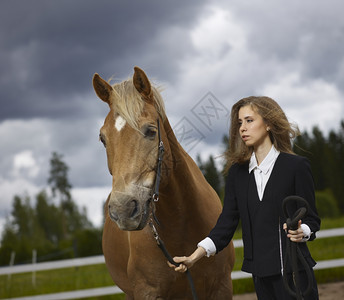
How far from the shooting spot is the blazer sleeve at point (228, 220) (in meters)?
2.39

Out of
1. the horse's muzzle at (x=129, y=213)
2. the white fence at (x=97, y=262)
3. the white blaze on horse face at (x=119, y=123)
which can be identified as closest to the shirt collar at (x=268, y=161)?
the horse's muzzle at (x=129, y=213)

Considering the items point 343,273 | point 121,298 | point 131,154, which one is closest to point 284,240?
point 131,154

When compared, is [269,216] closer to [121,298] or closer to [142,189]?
[142,189]

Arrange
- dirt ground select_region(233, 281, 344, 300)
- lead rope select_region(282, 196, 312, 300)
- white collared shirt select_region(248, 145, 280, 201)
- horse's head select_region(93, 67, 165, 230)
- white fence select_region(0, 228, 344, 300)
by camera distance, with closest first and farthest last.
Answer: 1. lead rope select_region(282, 196, 312, 300)
2. horse's head select_region(93, 67, 165, 230)
3. white collared shirt select_region(248, 145, 280, 201)
4. dirt ground select_region(233, 281, 344, 300)
5. white fence select_region(0, 228, 344, 300)

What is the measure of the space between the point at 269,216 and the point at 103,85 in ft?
4.22

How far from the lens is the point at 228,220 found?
2.44 metres

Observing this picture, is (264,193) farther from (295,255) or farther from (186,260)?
(186,260)

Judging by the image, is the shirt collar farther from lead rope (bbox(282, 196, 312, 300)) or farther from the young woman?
lead rope (bbox(282, 196, 312, 300))

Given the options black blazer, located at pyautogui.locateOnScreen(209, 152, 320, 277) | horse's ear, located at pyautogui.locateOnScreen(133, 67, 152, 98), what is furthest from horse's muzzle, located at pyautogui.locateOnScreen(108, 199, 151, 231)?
horse's ear, located at pyautogui.locateOnScreen(133, 67, 152, 98)

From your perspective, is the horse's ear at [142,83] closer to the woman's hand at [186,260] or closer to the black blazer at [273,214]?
the black blazer at [273,214]

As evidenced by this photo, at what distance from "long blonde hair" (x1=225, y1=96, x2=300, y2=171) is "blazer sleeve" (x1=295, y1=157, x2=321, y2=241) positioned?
0.60 ft

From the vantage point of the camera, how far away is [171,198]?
2.65m

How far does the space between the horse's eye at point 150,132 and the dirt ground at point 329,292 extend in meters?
4.71

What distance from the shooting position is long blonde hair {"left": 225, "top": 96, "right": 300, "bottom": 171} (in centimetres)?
223
